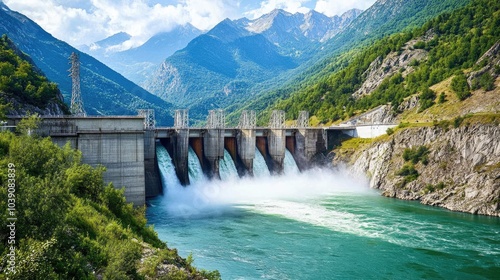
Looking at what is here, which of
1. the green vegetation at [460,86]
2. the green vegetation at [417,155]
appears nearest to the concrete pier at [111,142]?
the green vegetation at [417,155]

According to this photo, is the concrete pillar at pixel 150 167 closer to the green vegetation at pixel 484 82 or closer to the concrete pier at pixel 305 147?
the concrete pier at pixel 305 147

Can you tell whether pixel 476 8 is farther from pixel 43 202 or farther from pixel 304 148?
pixel 43 202

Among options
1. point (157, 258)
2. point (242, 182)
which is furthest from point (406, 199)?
point (157, 258)

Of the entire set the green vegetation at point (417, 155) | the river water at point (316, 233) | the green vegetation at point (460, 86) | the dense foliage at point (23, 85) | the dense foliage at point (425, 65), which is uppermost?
the dense foliage at point (425, 65)

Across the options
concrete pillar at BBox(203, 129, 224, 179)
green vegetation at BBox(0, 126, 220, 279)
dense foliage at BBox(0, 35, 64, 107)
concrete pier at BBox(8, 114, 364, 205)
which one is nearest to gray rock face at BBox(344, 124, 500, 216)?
concrete pier at BBox(8, 114, 364, 205)

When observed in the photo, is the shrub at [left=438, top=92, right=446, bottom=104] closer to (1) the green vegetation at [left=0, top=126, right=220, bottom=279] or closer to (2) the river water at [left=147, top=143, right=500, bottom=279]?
(2) the river water at [left=147, top=143, right=500, bottom=279]

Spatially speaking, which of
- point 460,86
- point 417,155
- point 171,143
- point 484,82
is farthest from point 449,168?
point 171,143
